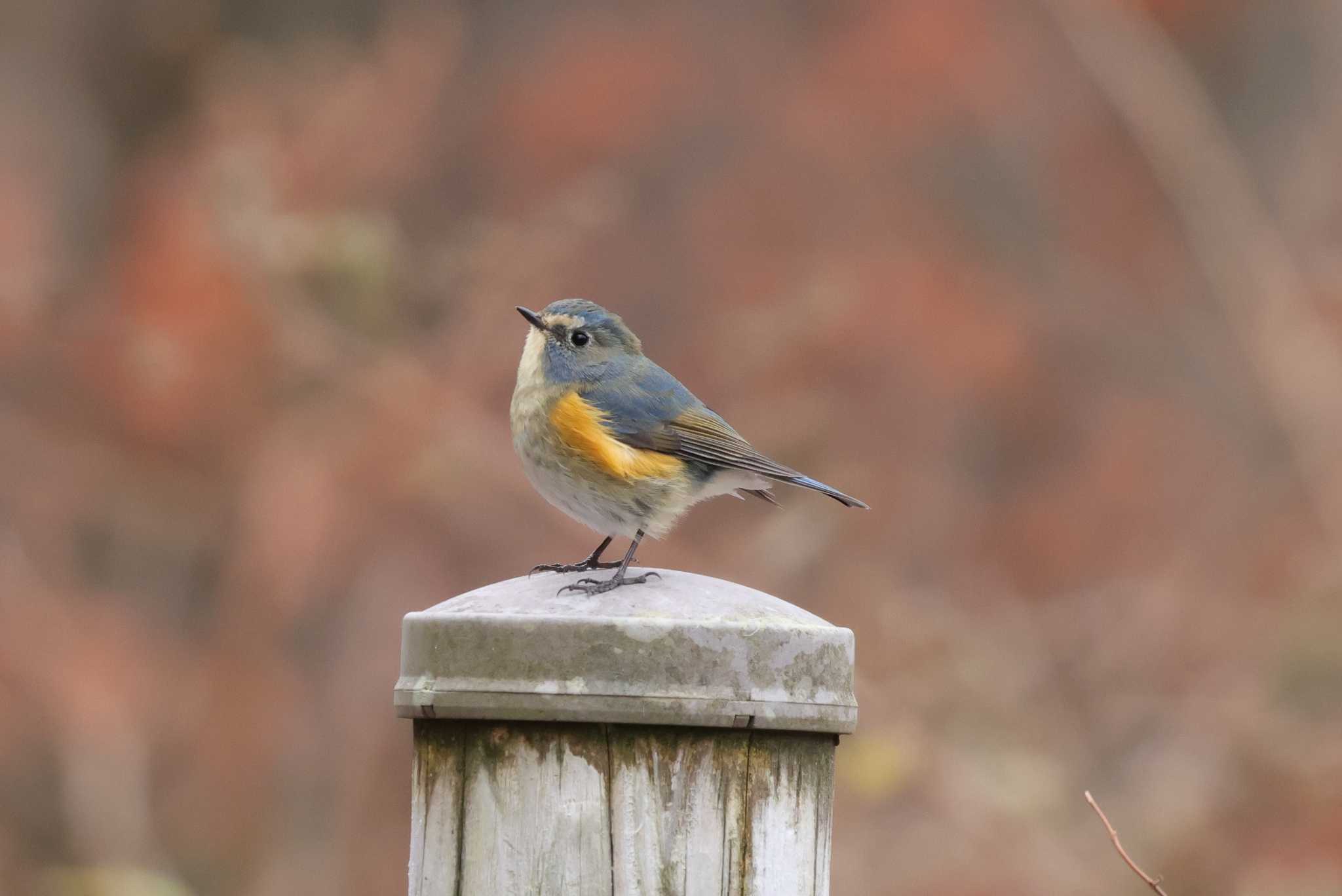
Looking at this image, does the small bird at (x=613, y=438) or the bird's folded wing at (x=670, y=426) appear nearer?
the small bird at (x=613, y=438)

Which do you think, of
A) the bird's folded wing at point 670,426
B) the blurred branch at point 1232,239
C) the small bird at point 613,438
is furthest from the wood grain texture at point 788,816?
the blurred branch at point 1232,239

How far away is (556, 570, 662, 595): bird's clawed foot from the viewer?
2.05 m

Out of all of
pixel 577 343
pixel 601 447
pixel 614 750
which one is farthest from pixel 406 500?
pixel 614 750

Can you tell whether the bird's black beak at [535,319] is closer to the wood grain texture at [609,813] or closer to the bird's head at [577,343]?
the bird's head at [577,343]

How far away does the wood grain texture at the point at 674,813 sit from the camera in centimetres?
188

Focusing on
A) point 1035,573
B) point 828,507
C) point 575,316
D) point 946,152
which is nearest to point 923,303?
point 946,152

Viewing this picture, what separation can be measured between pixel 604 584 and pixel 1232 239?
24.5 ft

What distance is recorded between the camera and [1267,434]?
10.6m

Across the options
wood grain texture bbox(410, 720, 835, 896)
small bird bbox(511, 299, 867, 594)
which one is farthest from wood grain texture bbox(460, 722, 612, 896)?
small bird bbox(511, 299, 867, 594)

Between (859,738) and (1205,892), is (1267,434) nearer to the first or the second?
(1205,892)

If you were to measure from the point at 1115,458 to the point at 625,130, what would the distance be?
420 cm

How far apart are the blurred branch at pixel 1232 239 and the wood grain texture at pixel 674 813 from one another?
685 centimetres

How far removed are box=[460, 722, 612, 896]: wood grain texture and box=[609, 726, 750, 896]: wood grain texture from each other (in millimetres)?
20

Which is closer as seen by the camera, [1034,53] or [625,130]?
[625,130]
